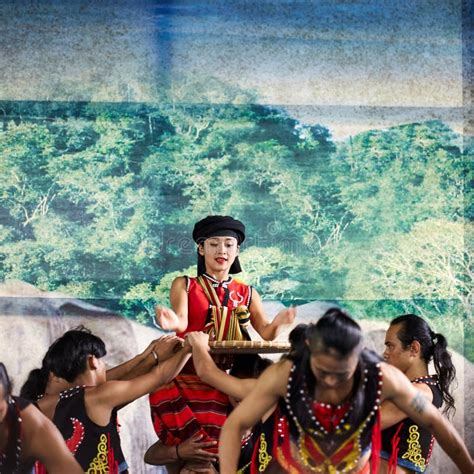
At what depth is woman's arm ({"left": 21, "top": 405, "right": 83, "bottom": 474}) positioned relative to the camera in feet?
12.8

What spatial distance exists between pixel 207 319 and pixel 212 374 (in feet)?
2.75

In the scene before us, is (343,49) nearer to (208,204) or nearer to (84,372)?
(208,204)

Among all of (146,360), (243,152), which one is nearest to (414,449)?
(146,360)

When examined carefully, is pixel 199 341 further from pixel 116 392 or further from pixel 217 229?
pixel 217 229

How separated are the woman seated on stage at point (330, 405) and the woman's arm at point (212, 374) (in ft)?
1.28

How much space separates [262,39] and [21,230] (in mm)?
2203

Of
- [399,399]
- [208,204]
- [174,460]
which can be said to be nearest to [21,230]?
[208,204]

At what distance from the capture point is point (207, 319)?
5449 mm

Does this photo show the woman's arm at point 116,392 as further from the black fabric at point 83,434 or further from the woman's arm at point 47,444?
the woman's arm at point 47,444

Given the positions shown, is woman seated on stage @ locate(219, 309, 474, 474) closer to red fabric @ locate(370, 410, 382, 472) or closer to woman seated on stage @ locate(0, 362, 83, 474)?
red fabric @ locate(370, 410, 382, 472)

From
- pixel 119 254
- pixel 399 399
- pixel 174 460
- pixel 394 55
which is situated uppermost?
pixel 394 55

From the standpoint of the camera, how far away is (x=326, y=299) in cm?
736

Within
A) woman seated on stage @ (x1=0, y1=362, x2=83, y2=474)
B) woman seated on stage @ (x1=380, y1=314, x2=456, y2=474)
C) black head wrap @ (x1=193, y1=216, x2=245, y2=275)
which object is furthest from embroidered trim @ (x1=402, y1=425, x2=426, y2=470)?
woman seated on stage @ (x1=0, y1=362, x2=83, y2=474)

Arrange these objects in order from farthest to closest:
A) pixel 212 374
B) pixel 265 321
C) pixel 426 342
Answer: pixel 265 321 → pixel 426 342 → pixel 212 374
